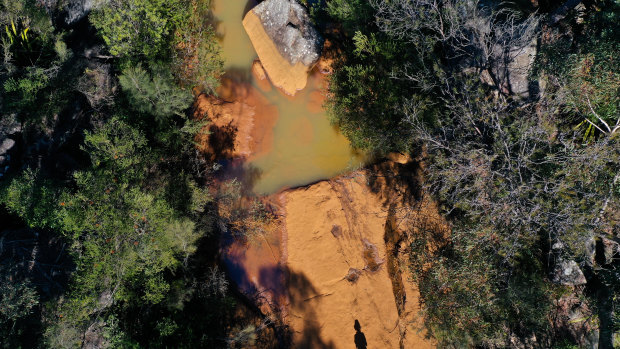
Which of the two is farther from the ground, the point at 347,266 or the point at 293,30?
the point at 293,30

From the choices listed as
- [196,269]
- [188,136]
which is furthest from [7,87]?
[196,269]

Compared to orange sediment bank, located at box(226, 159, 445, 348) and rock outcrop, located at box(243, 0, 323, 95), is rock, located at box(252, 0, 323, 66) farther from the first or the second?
orange sediment bank, located at box(226, 159, 445, 348)

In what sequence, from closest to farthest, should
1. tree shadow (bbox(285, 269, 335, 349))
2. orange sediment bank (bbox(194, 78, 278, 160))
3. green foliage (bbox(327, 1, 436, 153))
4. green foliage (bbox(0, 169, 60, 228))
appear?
green foliage (bbox(0, 169, 60, 228)) < green foliage (bbox(327, 1, 436, 153)) < tree shadow (bbox(285, 269, 335, 349)) < orange sediment bank (bbox(194, 78, 278, 160))

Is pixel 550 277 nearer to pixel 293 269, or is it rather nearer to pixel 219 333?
pixel 293 269

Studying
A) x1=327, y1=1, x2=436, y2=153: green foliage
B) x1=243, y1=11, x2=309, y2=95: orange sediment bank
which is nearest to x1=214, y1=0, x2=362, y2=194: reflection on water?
x1=243, y1=11, x2=309, y2=95: orange sediment bank

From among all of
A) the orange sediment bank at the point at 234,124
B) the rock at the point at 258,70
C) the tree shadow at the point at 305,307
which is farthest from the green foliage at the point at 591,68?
the tree shadow at the point at 305,307

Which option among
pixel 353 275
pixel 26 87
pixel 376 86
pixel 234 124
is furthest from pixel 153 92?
pixel 353 275

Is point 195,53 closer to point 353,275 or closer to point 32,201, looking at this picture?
point 32,201
